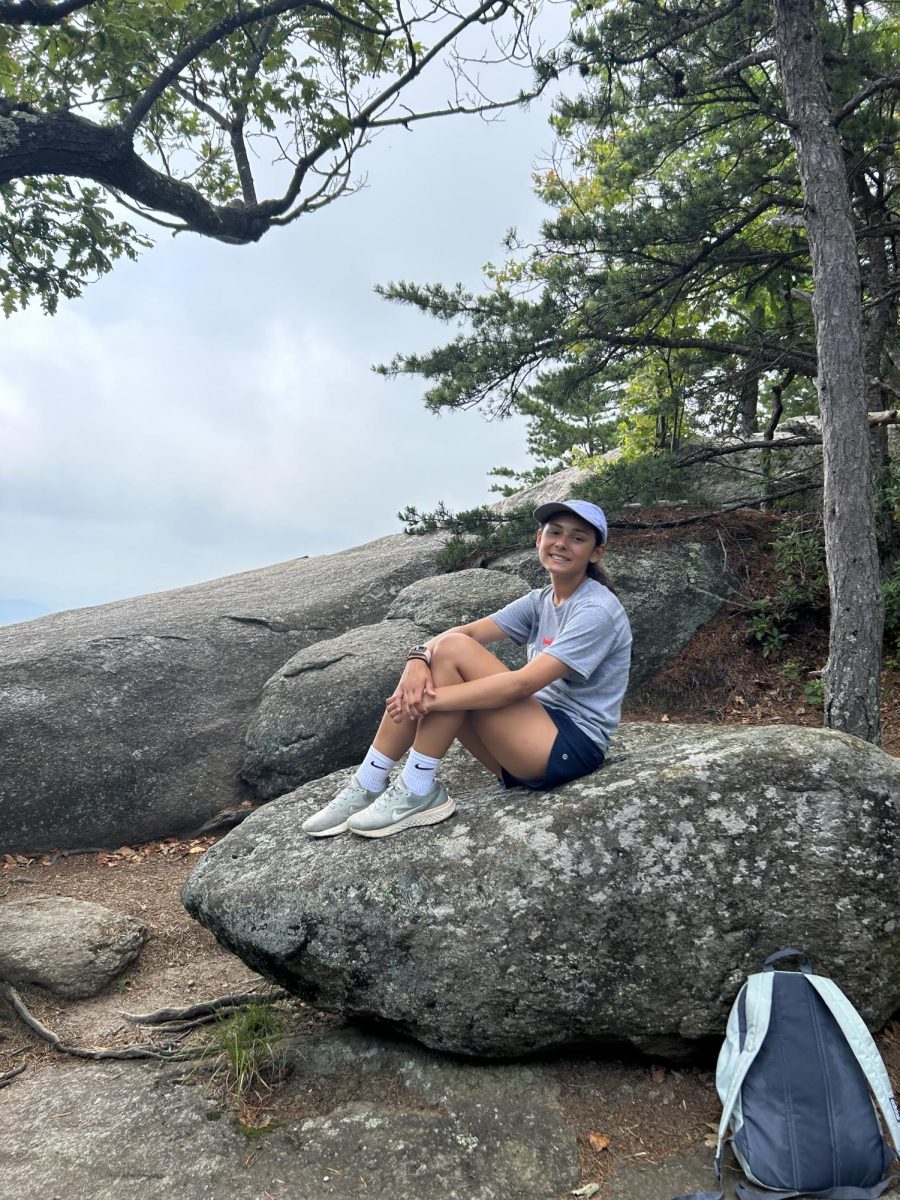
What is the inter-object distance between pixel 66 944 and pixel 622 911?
3848 mm

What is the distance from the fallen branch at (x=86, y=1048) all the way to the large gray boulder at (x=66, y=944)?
20 cm

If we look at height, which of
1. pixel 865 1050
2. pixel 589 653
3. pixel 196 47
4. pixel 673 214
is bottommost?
pixel 865 1050

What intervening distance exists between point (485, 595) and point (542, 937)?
5.25 m

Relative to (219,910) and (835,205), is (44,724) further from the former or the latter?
(835,205)

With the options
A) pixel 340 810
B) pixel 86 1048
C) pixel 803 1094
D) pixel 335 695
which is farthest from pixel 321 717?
pixel 803 1094

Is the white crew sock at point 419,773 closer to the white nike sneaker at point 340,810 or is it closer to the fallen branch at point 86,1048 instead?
the white nike sneaker at point 340,810

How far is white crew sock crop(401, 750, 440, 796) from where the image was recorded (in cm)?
444

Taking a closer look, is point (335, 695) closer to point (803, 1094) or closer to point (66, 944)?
point (66, 944)

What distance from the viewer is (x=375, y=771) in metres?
4.70

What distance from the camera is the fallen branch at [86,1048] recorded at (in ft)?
14.6

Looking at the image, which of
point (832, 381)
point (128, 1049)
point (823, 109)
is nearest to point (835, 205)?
point (823, 109)

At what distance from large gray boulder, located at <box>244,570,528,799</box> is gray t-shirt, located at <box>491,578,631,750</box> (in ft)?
10.5

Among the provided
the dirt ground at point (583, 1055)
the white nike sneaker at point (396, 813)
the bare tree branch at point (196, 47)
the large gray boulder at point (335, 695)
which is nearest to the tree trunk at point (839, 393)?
the dirt ground at point (583, 1055)

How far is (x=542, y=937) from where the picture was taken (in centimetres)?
396
